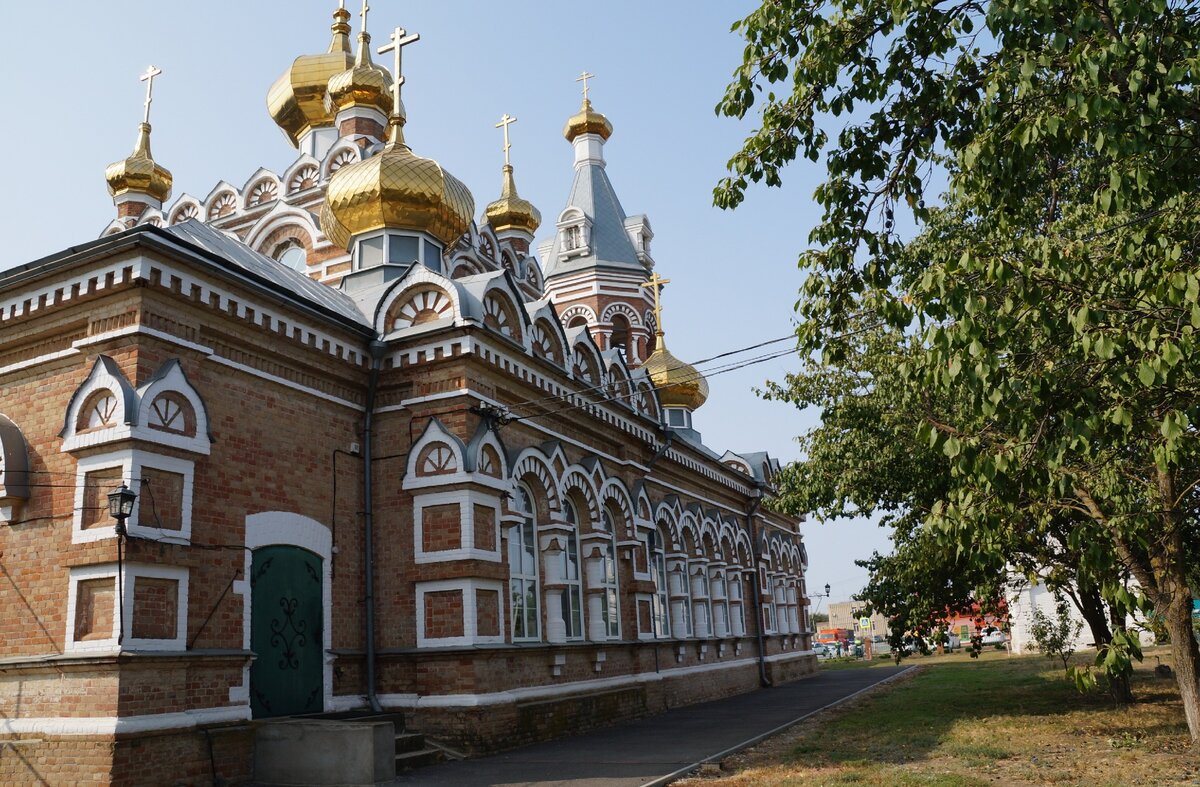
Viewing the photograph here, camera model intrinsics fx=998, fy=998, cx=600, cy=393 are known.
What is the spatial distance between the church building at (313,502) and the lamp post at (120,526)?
0.02 meters

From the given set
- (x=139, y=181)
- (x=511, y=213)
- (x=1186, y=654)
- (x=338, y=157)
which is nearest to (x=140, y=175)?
(x=139, y=181)

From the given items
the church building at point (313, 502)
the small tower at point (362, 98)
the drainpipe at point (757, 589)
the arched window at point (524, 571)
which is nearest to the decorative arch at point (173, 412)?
the church building at point (313, 502)

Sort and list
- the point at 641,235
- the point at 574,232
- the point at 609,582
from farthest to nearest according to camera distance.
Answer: the point at 641,235
the point at 574,232
the point at 609,582

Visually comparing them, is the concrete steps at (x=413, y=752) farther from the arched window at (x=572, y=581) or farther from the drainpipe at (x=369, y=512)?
the arched window at (x=572, y=581)

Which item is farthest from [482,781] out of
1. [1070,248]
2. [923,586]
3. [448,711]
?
[923,586]

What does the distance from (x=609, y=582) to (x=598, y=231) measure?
47.6 feet

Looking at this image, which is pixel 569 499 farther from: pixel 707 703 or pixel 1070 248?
pixel 1070 248

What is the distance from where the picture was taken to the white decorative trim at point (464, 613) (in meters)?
10.0

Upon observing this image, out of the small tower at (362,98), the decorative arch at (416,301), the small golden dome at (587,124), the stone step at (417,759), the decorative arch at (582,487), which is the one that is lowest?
the stone step at (417,759)

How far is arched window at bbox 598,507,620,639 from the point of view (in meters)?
13.5

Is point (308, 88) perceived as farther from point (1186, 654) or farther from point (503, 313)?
point (1186, 654)

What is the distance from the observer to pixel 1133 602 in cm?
492

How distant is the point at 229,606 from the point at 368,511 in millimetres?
2193

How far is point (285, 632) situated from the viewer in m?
9.51
